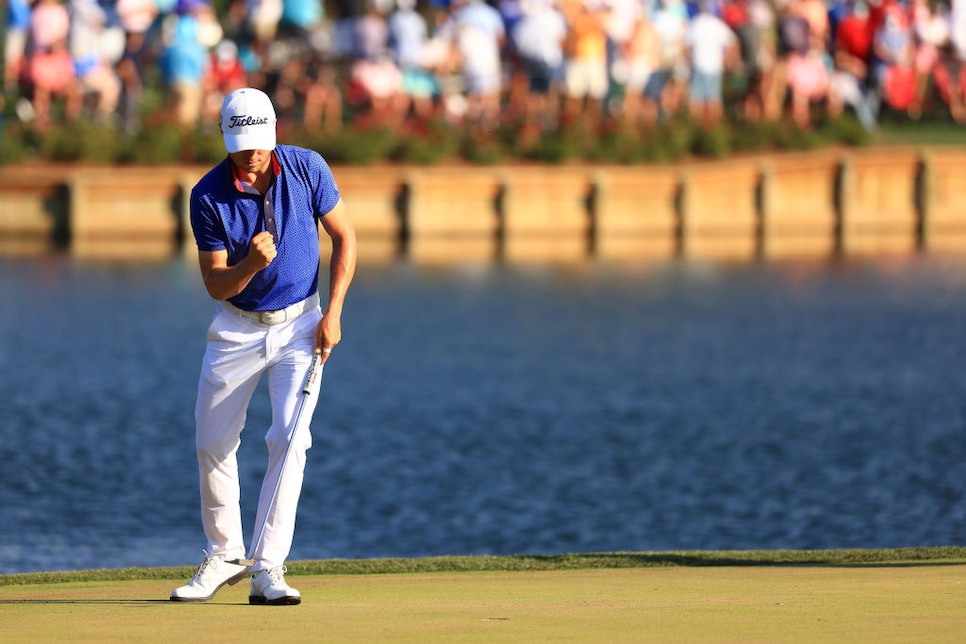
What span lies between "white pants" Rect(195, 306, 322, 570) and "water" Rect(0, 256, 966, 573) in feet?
19.0

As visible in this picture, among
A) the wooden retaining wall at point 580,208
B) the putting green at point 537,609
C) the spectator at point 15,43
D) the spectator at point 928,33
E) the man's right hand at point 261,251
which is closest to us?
the putting green at point 537,609

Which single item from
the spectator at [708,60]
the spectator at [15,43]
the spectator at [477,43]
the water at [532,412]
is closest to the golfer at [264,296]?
the water at [532,412]

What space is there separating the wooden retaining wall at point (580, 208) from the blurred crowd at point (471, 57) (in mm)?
1003

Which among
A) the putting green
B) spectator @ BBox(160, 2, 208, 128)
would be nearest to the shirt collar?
the putting green

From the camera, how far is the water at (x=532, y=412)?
14.8 meters

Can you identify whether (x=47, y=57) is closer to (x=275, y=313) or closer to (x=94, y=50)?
(x=94, y=50)

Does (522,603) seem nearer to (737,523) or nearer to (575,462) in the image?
(737,523)

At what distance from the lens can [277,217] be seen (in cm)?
725

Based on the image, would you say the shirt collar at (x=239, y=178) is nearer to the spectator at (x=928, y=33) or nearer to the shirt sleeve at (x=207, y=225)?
the shirt sleeve at (x=207, y=225)

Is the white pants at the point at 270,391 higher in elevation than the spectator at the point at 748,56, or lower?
lower

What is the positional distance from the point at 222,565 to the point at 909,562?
3.11 metres

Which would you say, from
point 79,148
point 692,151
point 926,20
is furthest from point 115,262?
point 926,20

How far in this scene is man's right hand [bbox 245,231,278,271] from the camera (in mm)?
7051

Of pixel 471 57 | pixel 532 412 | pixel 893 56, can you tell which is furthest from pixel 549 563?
pixel 893 56
